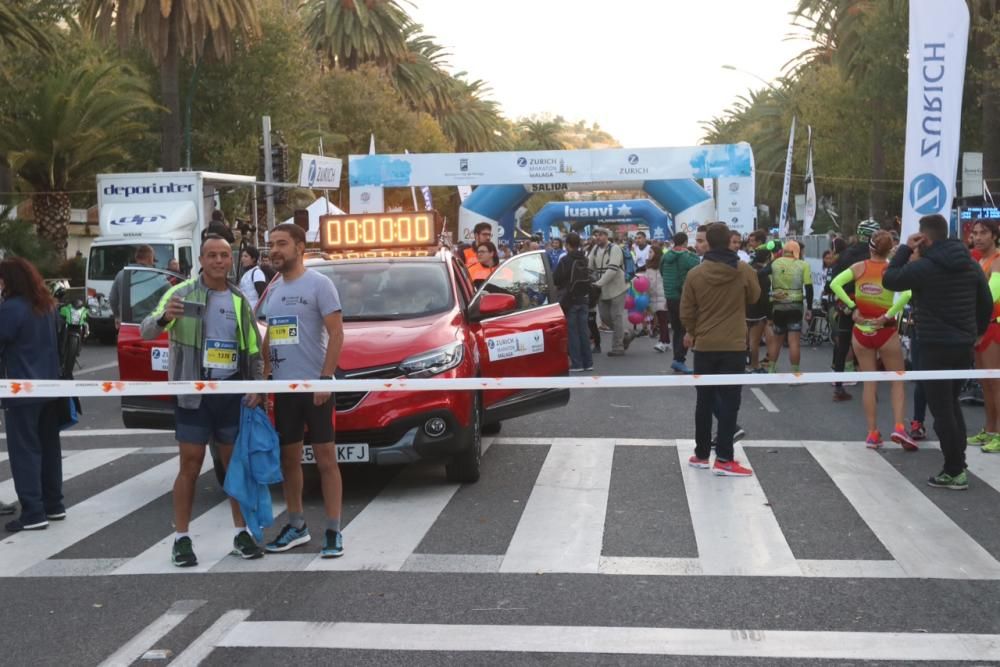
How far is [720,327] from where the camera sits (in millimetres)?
9133

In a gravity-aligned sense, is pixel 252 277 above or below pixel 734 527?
above

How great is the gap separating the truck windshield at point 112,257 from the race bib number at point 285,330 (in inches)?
700

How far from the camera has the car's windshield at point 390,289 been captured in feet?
30.2

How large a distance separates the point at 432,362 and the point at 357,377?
0.53 metres

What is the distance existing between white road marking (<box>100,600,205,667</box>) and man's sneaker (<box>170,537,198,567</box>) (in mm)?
665

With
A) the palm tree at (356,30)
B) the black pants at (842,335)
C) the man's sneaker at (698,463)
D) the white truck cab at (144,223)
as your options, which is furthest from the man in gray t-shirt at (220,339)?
the palm tree at (356,30)

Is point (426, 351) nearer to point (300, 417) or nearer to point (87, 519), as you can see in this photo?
point (300, 417)

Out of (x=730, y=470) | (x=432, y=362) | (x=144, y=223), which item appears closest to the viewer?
(x=432, y=362)

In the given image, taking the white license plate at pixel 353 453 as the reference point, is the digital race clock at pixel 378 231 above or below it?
above

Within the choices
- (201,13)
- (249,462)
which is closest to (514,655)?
(249,462)

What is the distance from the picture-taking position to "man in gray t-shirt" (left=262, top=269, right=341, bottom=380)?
678 cm

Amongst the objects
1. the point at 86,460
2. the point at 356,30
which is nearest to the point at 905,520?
the point at 86,460

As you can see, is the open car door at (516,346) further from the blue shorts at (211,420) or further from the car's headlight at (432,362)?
the blue shorts at (211,420)

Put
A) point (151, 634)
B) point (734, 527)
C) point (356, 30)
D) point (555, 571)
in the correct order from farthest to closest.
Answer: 1. point (356, 30)
2. point (734, 527)
3. point (555, 571)
4. point (151, 634)
